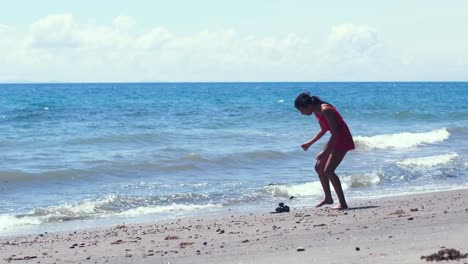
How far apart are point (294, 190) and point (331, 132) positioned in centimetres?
339

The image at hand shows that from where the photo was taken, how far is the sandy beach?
6129 millimetres

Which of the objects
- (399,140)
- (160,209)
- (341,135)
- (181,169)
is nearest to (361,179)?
(181,169)

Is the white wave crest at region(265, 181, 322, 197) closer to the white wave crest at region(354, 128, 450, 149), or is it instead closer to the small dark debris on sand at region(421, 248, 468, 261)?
the small dark debris on sand at region(421, 248, 468, 261)

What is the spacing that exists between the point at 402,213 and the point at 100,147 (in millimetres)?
12671

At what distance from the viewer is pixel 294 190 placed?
40.6 feet

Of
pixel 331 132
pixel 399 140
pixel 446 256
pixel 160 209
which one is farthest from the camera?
pixel 399 140

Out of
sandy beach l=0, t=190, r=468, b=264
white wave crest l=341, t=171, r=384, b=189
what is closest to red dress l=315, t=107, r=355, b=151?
sandy beach l=0, t=190, r=468, b=264

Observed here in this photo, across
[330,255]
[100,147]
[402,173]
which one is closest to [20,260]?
[330,255]

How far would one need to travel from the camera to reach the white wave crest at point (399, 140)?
21266 millimetres

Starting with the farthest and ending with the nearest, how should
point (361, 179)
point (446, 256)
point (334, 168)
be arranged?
point (361, 179)
point (334, 168)
point (446, 256)

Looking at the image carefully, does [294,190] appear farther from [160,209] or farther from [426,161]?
[426,161]

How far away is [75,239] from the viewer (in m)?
7.98

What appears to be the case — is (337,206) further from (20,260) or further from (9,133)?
(9,133)

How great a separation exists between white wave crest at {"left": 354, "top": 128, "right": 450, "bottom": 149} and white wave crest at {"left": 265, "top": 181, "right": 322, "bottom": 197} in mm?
8472
